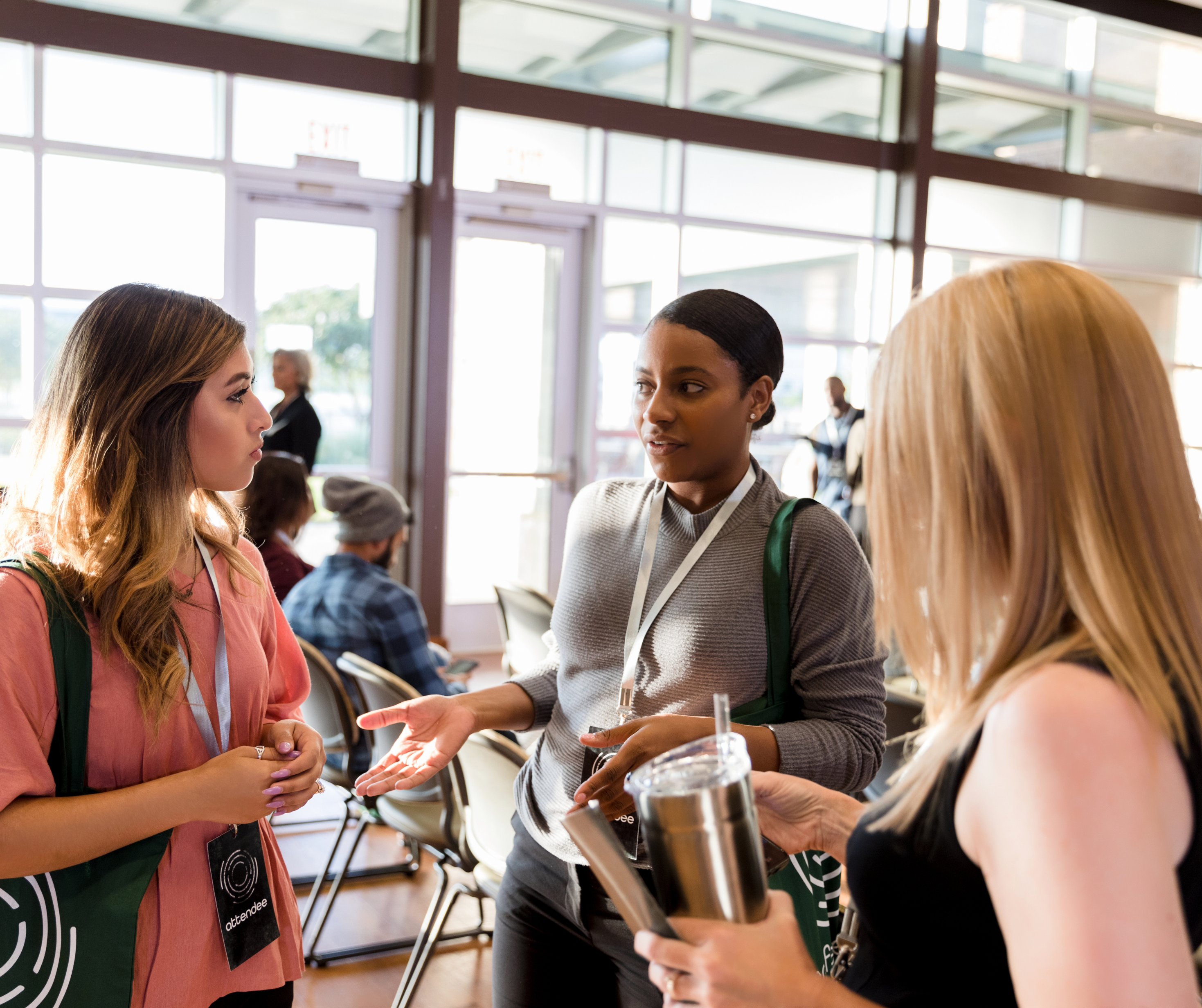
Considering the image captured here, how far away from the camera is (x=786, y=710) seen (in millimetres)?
1455

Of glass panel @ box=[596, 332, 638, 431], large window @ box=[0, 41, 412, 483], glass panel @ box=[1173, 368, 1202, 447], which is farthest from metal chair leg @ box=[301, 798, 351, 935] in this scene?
glass panel @ box=[1173, 368, 1202, 447]

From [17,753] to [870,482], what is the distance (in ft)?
3.29

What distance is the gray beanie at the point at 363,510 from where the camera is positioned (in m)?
3.19

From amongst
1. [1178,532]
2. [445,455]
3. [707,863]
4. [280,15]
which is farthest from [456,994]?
[280,15]

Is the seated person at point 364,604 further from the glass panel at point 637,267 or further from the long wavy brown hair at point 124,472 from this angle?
the glass panel at point 637,267

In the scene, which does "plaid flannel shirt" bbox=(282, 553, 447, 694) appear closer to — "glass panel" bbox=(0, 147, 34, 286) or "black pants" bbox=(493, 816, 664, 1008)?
"black pants" bbox=(493, 816, 664, 1008)

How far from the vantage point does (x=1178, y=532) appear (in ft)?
2.71

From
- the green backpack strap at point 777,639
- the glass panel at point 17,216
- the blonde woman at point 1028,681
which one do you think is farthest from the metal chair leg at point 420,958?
the glass panel at point 17,216

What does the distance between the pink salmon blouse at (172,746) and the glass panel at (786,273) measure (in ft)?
19.3

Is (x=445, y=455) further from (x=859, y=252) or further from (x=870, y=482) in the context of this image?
(x=870, y=482)

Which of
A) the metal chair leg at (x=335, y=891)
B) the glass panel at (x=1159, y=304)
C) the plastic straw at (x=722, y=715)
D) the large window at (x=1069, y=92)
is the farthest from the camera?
the glass panel at (x=1159, y=304)

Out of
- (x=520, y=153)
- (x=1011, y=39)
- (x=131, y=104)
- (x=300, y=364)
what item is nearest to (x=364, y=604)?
(x=300, y=364)

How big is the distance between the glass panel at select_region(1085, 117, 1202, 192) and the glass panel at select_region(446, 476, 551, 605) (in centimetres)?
529

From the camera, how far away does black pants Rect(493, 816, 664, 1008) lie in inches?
55.6
